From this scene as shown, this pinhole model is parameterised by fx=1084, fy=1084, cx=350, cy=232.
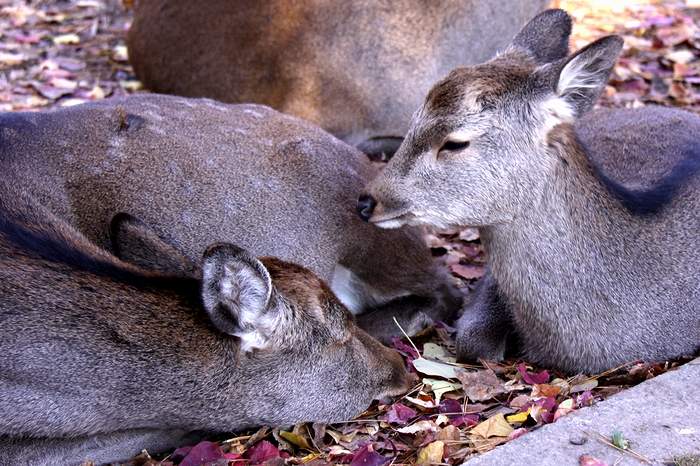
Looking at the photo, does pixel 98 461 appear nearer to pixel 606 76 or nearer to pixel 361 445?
pixel 361 445

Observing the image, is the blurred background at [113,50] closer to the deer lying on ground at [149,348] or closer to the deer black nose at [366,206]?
the deer black nose at [366,206]

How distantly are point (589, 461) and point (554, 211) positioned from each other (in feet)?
4.77

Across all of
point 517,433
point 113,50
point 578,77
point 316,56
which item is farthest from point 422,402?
point 113,50

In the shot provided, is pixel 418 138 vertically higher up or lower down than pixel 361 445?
higher up

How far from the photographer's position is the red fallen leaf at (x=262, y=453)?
497cm

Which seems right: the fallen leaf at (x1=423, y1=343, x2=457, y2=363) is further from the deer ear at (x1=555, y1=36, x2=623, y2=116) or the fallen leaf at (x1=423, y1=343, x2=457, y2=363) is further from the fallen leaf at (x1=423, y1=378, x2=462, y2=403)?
the deer ear at (x1=555, y1=36, x2=623, y2=116)

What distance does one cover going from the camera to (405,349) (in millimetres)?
6195

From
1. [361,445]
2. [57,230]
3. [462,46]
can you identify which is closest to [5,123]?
[57,230]

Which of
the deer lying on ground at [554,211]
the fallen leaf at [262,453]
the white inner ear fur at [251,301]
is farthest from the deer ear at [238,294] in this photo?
the deer lying on ground at [554,211]

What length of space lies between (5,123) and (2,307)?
5.63 feet

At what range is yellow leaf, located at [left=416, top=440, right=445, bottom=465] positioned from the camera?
4.80 meters

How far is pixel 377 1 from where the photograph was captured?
8664 millimetres

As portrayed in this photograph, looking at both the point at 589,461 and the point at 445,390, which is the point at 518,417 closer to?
the point at 445,390

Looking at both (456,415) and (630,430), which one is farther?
(456,415)
